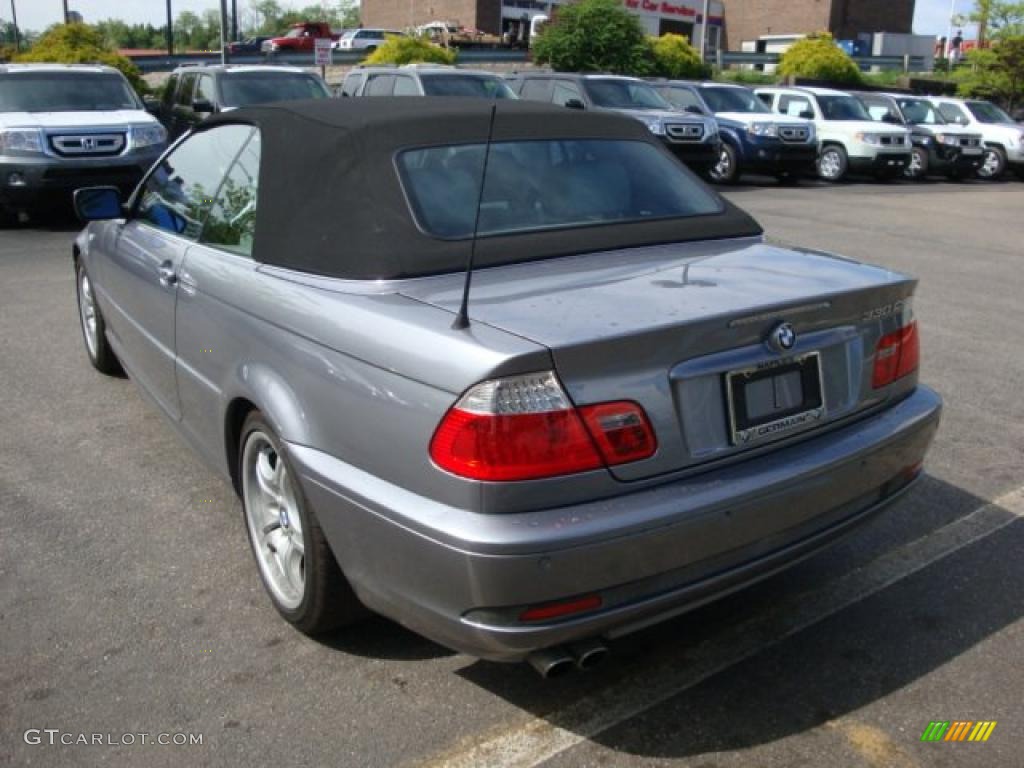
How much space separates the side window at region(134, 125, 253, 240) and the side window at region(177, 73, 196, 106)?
12091mm

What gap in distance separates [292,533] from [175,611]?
21.6 inches

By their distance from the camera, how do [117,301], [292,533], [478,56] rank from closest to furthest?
[292,533], [117,301], [478,56]

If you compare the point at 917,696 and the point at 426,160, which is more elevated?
the point at 426,160

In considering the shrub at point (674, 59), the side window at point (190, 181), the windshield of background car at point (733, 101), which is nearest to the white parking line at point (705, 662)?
the side window at point (190, 181)

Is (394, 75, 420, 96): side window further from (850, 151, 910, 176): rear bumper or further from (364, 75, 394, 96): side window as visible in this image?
(850, 151, 910, 176): rear bumper

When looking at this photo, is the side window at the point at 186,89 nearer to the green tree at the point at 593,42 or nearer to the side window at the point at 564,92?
the side window at the point at 564,92

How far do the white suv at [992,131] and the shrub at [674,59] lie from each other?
9.82m

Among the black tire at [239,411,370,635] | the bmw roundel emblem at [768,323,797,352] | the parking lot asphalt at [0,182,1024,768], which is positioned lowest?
the parking lot asphalt at [0,182,1024,768]

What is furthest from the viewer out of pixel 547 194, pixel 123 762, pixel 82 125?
pixel 82 125

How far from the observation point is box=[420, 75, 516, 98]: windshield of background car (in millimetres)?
16641

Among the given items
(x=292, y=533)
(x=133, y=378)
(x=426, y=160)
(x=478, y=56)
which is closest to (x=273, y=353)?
(x=292, y=533)

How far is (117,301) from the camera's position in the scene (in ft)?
16.6

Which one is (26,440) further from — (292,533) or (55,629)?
(292,533)

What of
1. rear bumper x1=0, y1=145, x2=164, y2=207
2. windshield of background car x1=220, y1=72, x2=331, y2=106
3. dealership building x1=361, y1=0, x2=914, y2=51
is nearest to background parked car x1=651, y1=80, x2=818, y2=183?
windshield of background car x1=220, y1=72, x2=331, y2=106
